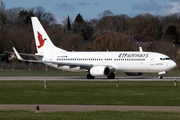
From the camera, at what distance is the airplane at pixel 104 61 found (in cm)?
4609

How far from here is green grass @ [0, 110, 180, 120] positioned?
16.5 metres

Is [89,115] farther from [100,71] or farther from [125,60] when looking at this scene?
[125,60]

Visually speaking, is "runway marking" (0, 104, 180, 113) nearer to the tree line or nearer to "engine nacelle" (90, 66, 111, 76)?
"engine nacelle" (90, 66, 111, 76)

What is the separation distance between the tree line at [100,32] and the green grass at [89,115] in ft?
223

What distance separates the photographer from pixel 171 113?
17812 millimetres

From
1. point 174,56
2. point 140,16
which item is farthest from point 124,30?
point 174,56

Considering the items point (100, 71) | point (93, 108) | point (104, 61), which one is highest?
point (104, 61)

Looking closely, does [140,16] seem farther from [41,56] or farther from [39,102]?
[39,102]

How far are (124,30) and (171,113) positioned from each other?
129356 millimetres

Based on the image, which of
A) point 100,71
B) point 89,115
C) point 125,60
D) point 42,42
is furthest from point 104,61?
point 89,115

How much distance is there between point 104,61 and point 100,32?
3181 inches

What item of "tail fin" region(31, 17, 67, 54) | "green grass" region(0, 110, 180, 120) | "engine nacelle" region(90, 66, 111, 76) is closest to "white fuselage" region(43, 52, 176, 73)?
"engine nacelle" region(90, 66, 111, 76)

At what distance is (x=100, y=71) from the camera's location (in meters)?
46.7

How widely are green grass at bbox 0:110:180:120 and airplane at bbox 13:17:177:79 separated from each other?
93.8 feet
